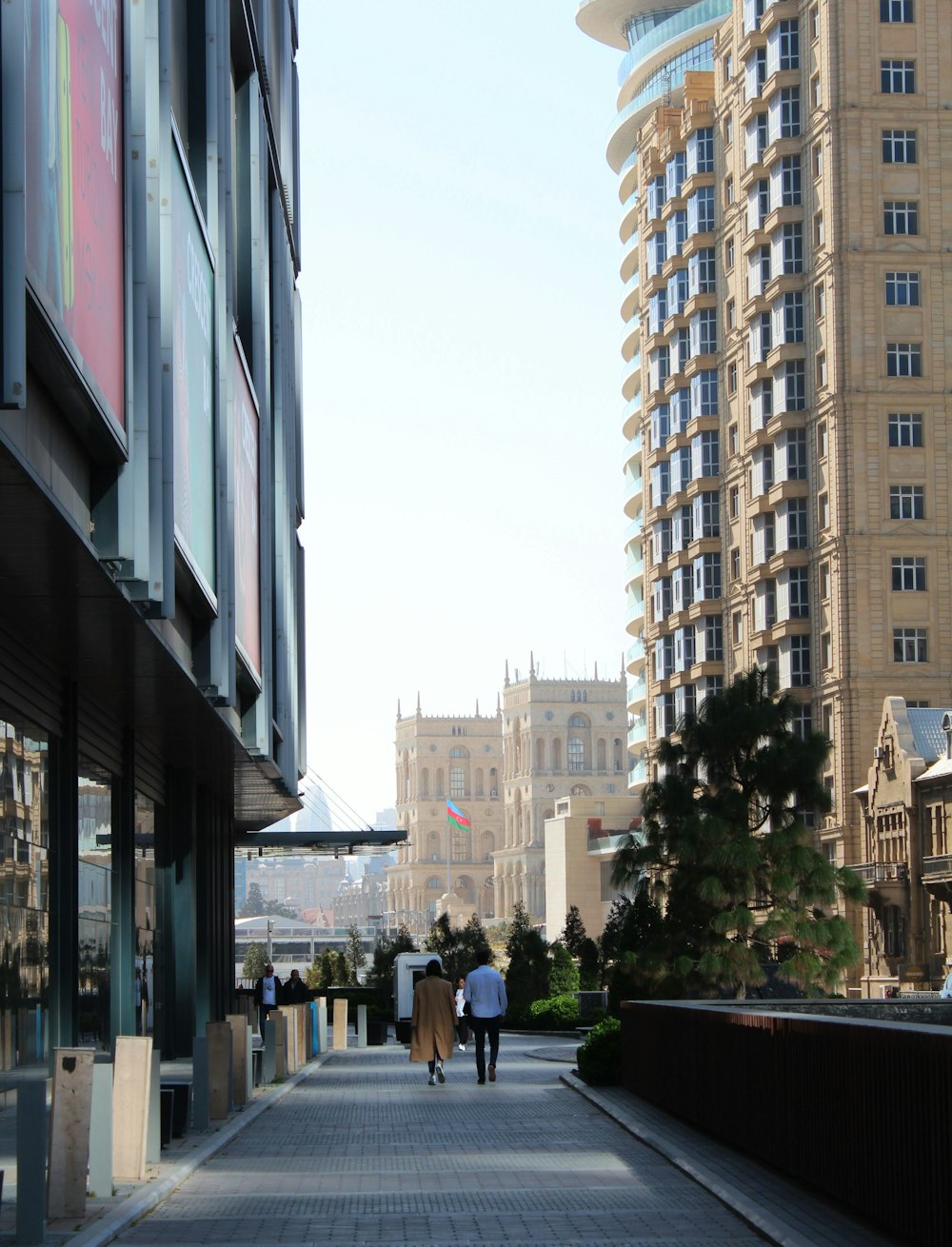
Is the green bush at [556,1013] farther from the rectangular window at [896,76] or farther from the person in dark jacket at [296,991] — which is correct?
the rectangular window at [896,76]

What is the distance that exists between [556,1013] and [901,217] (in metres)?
41.0

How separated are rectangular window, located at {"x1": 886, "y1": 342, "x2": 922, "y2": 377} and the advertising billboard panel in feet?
219

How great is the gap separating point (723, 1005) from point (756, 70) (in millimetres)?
71038

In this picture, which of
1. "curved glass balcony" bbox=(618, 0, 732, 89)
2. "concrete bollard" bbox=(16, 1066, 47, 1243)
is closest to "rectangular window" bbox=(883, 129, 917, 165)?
"curved glass balcony" bbox=(618, 0, 732, 89)

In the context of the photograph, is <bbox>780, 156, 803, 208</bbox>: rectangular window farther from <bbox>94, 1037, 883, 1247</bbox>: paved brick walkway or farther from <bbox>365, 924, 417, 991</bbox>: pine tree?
<bbox>94, 1037, 883, 1247</bbox>: paved brick walkway

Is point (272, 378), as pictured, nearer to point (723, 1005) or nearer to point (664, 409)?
point (723, 1005)

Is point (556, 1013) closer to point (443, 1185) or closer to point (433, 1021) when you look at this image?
point (433, 1021)

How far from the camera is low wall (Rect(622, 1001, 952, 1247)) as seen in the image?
9609mm

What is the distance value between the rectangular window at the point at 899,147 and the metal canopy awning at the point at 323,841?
4111 centimetres

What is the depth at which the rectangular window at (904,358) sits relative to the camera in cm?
7800

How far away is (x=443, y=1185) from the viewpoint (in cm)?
1341

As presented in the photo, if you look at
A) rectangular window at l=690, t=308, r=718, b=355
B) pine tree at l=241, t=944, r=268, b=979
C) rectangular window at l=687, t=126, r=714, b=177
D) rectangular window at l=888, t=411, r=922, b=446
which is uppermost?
rectangular window at l=687, t=126, r=714, b=177

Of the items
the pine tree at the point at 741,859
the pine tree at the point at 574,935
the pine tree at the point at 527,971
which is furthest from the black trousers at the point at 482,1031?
the pine tree at the point at 574,935

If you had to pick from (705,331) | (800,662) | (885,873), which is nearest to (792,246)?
(705,331)
